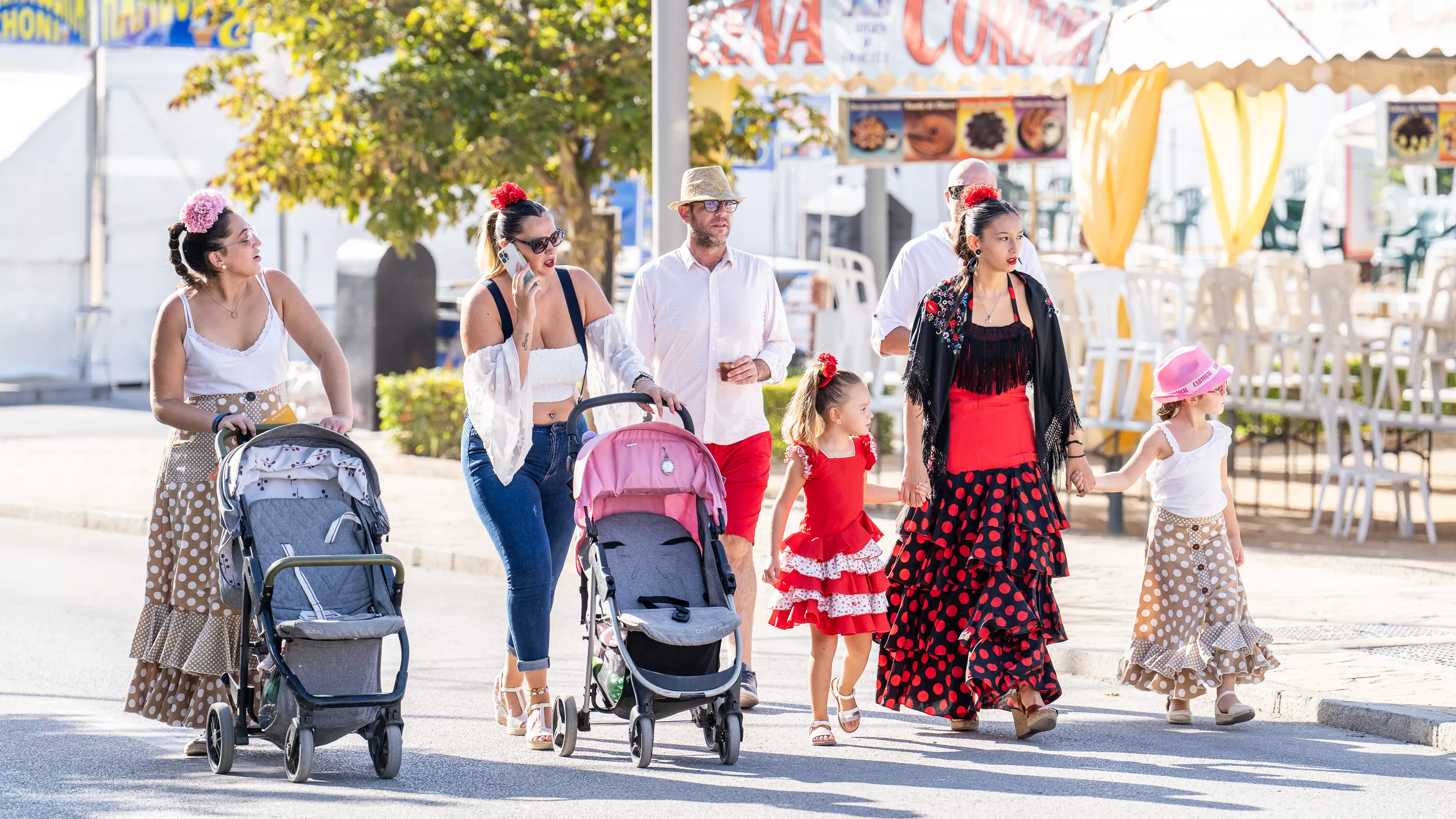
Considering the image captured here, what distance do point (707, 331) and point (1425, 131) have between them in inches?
454

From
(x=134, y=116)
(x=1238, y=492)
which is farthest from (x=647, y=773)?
(x=134, y=116)

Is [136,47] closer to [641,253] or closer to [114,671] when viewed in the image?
[641,253]

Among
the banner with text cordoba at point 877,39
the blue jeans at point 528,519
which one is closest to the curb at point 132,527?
the banner with text cordoba at point 877,39

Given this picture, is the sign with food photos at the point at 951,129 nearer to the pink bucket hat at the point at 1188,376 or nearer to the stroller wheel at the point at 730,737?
the pink bucket hat at the point at 1188,376

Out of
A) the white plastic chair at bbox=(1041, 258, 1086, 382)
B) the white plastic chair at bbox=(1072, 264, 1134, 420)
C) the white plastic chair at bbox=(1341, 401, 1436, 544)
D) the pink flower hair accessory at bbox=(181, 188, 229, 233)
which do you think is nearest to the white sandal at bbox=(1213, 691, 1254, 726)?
the pink flower hair accessory at bbox=(181, 188, 229, 233)

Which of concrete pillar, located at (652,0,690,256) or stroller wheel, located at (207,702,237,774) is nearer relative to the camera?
stroller wheel, located at (207,702,237,774)

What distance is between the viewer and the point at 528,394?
6.23m

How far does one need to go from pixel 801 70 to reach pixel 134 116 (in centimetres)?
1495

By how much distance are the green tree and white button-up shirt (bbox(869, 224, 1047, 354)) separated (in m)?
6.66

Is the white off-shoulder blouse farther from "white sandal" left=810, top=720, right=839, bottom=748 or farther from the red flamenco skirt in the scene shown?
"white sandal" left=810, top=720, right=839, bottom=748

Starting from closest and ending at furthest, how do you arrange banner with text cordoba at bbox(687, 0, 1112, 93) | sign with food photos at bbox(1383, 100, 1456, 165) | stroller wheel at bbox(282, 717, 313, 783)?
stroller wheel at bbox(282, 717, 313, 783) < banner with text cordoba at bbox(687, 0, 1112, 93) < sign with food photos at bbox(1383, 100, 1456, 165)

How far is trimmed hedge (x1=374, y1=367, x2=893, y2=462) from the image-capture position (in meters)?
15.6

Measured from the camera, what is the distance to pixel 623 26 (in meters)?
14.1

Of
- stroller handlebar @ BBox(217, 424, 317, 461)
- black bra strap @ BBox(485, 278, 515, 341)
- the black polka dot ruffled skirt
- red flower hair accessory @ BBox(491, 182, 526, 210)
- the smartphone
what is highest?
red flower hair accessory @ BBox(491, 182, 526, 210)
